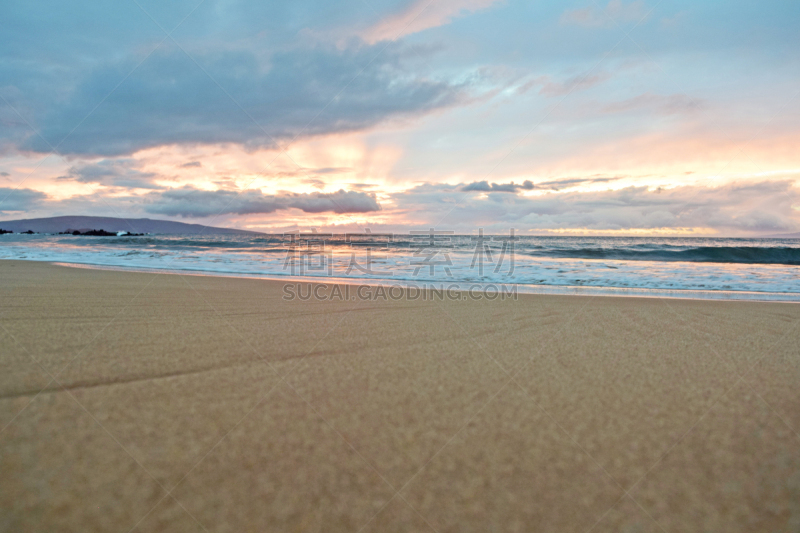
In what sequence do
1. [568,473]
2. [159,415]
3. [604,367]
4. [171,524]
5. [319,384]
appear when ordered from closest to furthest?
1. [171,524]
2. [568,473]
3. [159,415]
4. [319,384]
5. [604,367]

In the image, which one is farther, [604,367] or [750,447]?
[604,367]

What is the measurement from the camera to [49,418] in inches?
72.1

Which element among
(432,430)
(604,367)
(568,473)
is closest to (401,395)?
(432,430)

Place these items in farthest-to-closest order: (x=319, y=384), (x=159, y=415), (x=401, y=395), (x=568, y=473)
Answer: (x=319, y=384) → (x=401, y=395) → (x=159, y=415) → (x=568, y=473)

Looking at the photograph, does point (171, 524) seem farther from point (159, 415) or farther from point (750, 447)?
point (750, 447)

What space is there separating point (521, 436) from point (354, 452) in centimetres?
73

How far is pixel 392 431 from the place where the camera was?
5.89ft

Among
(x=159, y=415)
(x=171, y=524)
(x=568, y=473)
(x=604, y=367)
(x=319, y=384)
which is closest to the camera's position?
(x=171, y=524)

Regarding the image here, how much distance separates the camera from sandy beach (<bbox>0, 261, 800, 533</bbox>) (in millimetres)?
1319

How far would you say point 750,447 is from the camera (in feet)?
5.67

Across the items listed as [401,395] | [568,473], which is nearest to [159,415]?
[401,395]

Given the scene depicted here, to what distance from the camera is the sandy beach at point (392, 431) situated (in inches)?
51.9

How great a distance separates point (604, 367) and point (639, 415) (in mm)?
761

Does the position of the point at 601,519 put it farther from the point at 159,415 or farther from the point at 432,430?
the point at 159,415
